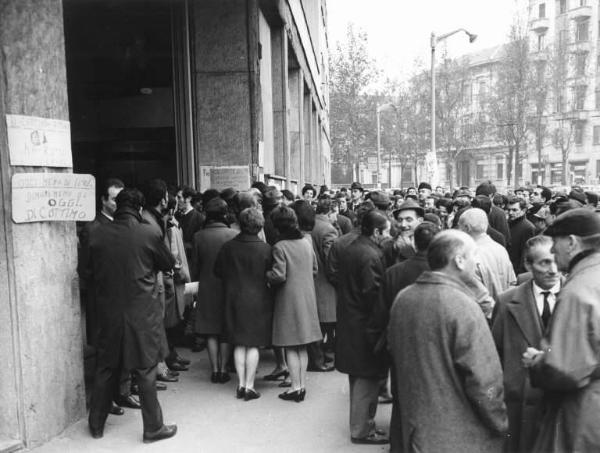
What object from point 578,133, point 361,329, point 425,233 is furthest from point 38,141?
point 578,133

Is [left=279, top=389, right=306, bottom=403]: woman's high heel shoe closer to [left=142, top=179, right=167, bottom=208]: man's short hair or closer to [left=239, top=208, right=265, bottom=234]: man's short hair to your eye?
[left=239, top=208, right=265, bottom=234]: man's short hair

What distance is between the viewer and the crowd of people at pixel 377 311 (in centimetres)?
318

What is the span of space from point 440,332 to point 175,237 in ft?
13.1

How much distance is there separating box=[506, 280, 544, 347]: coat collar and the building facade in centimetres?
371

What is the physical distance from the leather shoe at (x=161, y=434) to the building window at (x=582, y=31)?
57.5 m

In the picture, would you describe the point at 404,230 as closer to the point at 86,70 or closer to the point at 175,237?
the point at 175,237

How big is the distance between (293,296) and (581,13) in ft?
188

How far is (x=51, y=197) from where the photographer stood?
5363 mm

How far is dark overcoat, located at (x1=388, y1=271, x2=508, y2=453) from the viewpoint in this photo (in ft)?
11.0

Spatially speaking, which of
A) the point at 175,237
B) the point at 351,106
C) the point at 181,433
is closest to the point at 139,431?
the point at 181,433

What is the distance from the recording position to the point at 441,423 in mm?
3434

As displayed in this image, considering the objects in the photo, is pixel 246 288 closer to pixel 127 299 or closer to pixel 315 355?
pixel 127 299

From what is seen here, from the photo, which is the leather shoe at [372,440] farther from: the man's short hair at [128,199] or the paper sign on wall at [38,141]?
the paper sign on wall at [38,141]

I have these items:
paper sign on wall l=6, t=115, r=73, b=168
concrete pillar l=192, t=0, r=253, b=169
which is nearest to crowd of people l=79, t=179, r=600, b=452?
paper sign on wall l=6, t=115, r=73, b=168
